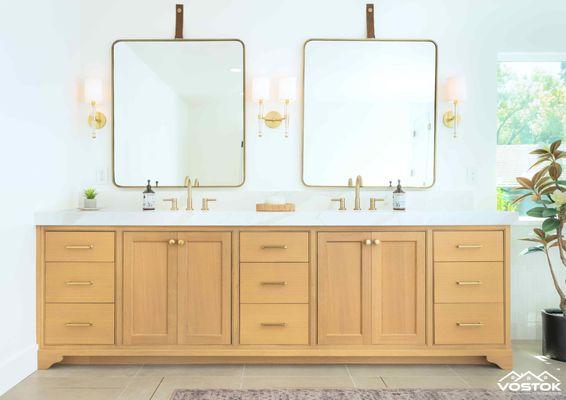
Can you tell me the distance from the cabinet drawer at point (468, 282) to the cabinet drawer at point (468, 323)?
4cm

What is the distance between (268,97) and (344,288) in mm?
1345

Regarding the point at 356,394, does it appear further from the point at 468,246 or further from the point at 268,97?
the point at 268,97

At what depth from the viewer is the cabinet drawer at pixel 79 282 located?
9.60ft

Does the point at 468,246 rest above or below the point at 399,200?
below

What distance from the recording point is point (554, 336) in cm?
311

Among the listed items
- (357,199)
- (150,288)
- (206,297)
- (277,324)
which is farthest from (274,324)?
(357,199)

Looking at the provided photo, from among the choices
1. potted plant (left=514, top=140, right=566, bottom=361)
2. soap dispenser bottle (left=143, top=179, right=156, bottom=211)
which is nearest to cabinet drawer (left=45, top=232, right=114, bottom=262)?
soap dispenser bottle (left=143, top=179, right=156, bottom=211)

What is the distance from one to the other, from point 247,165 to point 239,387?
1471 millimetres

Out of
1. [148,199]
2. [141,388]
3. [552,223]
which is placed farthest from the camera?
[148,199]

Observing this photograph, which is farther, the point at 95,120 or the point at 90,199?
the point at 95,120

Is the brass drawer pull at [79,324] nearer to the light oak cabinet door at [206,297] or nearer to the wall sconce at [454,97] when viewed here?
the light oak cabinet door at [206,297]

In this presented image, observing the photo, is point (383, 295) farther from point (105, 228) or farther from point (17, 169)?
point (17, 169)

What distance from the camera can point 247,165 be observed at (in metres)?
3.53

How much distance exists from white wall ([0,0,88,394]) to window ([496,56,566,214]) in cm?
294
